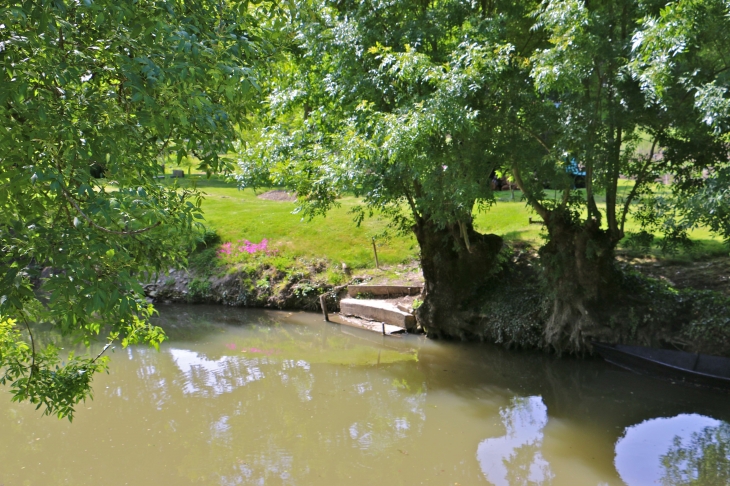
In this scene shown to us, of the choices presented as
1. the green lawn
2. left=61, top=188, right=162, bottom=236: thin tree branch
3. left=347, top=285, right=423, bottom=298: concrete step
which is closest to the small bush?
the green lawn

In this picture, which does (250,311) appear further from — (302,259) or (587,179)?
(587,179)

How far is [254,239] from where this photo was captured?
63.9ft

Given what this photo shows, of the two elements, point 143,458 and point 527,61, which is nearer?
point 143,458

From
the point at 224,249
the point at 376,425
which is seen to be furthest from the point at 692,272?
the point at 224,249

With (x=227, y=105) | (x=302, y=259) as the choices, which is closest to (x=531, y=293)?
(x=302, y=259)

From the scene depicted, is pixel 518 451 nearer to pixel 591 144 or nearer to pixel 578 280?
pixel 578 280

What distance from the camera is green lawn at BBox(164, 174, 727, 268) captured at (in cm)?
1714

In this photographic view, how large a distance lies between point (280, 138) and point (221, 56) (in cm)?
903

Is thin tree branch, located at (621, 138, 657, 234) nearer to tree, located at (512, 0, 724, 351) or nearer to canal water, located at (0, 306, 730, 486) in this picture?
tree, located at (512, 0, 724, 351)

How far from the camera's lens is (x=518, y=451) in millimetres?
8227

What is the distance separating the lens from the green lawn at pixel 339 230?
1714 cm

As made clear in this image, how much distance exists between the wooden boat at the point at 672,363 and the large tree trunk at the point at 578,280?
43cm

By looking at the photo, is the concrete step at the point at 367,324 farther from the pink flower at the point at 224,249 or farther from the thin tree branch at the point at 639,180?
the thin tree branch at the point at 639,180

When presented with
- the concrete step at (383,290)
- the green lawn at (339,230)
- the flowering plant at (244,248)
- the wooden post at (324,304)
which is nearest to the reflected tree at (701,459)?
the green lawn at (339,230)
